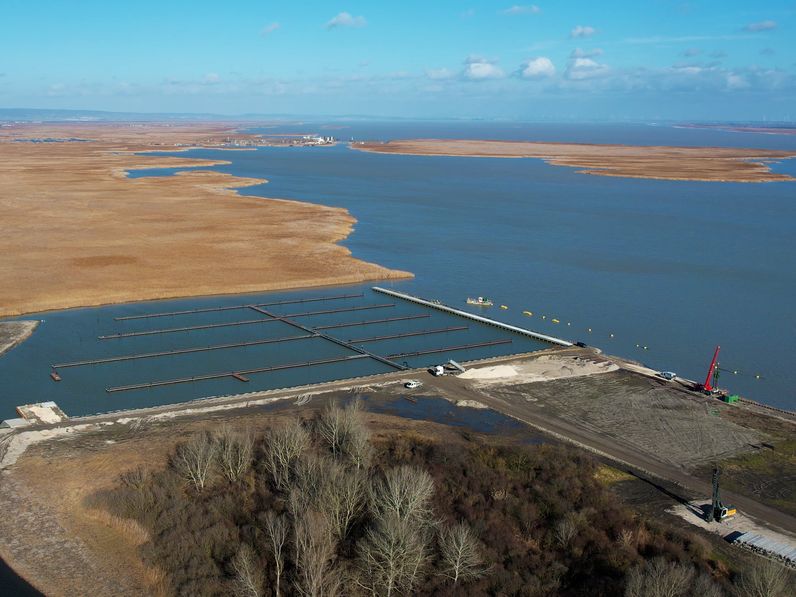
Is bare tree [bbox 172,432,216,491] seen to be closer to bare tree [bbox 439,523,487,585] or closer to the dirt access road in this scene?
bare tree [bbox 439,523,487,585]

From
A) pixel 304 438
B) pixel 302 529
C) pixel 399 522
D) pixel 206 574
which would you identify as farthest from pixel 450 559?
pixel 304 438

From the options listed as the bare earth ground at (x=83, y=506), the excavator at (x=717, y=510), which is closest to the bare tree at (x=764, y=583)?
the excavator at (x=717, y=510)

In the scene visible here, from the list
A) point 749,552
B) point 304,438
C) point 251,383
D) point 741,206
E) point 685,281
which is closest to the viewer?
point 749,552

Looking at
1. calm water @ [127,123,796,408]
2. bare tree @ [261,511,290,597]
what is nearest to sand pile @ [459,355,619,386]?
calm water @ [127,123,796,408]

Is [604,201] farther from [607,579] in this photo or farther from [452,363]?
[607,579]

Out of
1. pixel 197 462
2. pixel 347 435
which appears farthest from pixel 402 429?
pixel 197 462

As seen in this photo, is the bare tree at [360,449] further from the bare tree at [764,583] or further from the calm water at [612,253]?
the calm water at [612,253]

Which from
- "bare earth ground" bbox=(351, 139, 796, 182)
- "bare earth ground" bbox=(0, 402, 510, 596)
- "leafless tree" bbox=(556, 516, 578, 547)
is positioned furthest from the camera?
"bare earth ground" bbox=(351, 139, 796, 182)
